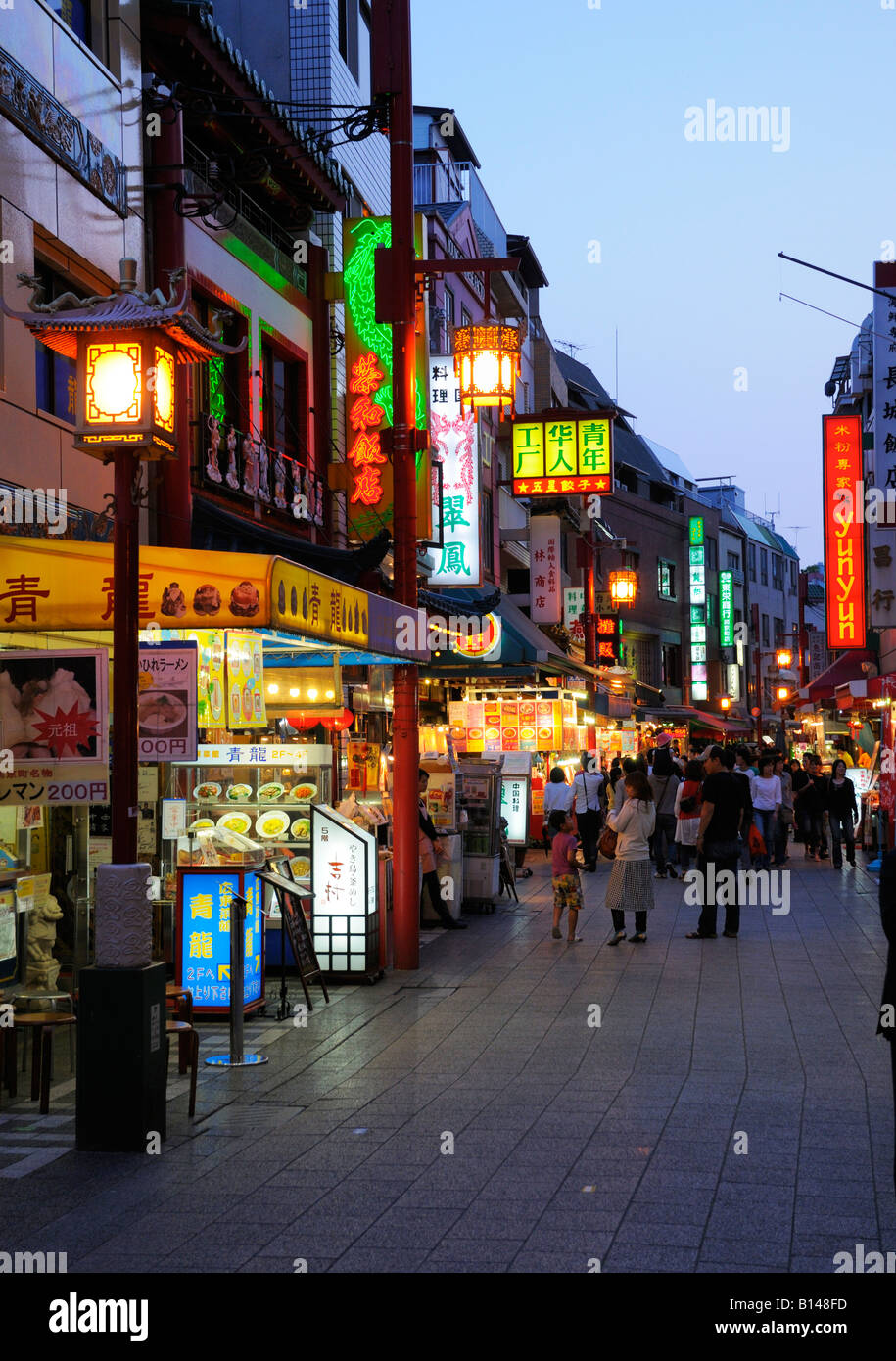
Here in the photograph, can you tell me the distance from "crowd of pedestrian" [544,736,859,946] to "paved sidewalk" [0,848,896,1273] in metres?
2.73

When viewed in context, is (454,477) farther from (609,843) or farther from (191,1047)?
(191,1047)

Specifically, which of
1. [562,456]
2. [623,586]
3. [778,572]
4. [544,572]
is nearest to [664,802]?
[562,456]

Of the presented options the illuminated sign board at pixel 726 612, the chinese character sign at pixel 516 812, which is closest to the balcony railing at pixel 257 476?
the chinese character sign at pixel 516 812

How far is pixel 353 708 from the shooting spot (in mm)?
21859

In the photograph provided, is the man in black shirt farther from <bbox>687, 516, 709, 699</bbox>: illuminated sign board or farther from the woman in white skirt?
<bbox>687, 516, 709, 699</bbox>: illuminated sign board

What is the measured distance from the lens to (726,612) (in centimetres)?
7550

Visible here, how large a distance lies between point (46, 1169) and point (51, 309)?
489 centimetres

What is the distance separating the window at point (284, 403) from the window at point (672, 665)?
52.7 m

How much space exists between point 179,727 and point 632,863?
22.4ft

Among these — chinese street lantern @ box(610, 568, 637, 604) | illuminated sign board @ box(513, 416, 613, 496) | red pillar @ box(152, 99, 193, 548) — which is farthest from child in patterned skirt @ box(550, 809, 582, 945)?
chinese street lantern @ box(610, 568, 637, 604)

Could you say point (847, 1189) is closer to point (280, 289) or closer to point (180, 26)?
point (180, 26)

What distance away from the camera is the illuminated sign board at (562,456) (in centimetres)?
2961

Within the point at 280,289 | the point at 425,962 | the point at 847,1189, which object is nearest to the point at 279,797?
the point at 425,962

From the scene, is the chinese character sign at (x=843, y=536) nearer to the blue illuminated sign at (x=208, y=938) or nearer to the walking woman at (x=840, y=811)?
the walking woman at (x=840, y=811)
